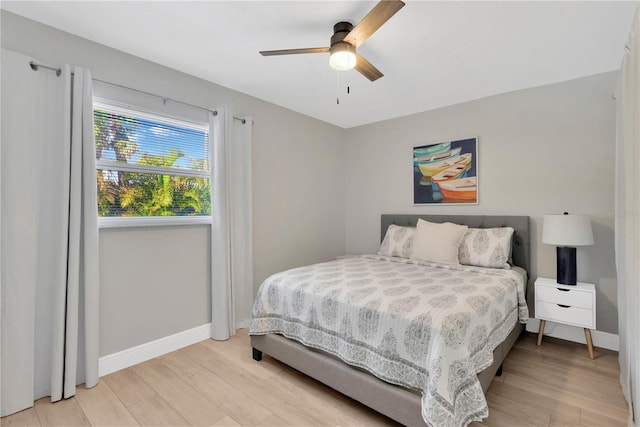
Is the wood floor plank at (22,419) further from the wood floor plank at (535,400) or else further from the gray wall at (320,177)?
the wood floor plank at (535,400)

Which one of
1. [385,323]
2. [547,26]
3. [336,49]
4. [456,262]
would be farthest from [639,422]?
[336,49]

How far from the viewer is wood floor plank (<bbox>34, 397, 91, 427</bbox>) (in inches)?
67.6

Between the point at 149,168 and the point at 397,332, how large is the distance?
231 centimetres

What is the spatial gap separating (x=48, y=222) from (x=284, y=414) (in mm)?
1972

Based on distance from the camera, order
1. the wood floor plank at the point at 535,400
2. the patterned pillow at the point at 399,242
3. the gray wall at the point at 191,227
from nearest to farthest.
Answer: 1. the wood floor plank at the point at 535,400
2. the gray wall at the point at 191,227
3. the patterned pillow at the point at 399,242

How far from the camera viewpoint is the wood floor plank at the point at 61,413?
172 cm

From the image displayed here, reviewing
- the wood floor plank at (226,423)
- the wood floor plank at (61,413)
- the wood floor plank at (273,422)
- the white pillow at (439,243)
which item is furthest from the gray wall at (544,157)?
the wood floor plank at (61,413)

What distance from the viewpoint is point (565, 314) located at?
246 cm


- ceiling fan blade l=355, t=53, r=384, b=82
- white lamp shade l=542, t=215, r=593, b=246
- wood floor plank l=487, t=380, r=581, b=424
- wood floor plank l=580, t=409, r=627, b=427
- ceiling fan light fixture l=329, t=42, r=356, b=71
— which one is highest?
ceiling fan blade l=355, t=53, r=384, b=82

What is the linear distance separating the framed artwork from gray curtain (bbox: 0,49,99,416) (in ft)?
10.7

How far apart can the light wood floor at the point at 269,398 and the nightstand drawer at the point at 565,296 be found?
0.46 metres

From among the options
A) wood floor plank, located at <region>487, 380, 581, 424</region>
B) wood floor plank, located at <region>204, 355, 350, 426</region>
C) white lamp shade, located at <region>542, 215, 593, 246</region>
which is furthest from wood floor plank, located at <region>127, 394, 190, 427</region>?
white lamp shade, located at <region>542, 215, 593, 246</region>

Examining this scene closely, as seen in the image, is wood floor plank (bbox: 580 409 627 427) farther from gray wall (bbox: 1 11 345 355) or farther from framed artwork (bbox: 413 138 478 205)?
gray wall (bbox: 1 11 345 355)

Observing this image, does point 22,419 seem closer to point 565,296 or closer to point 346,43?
point 346,43
